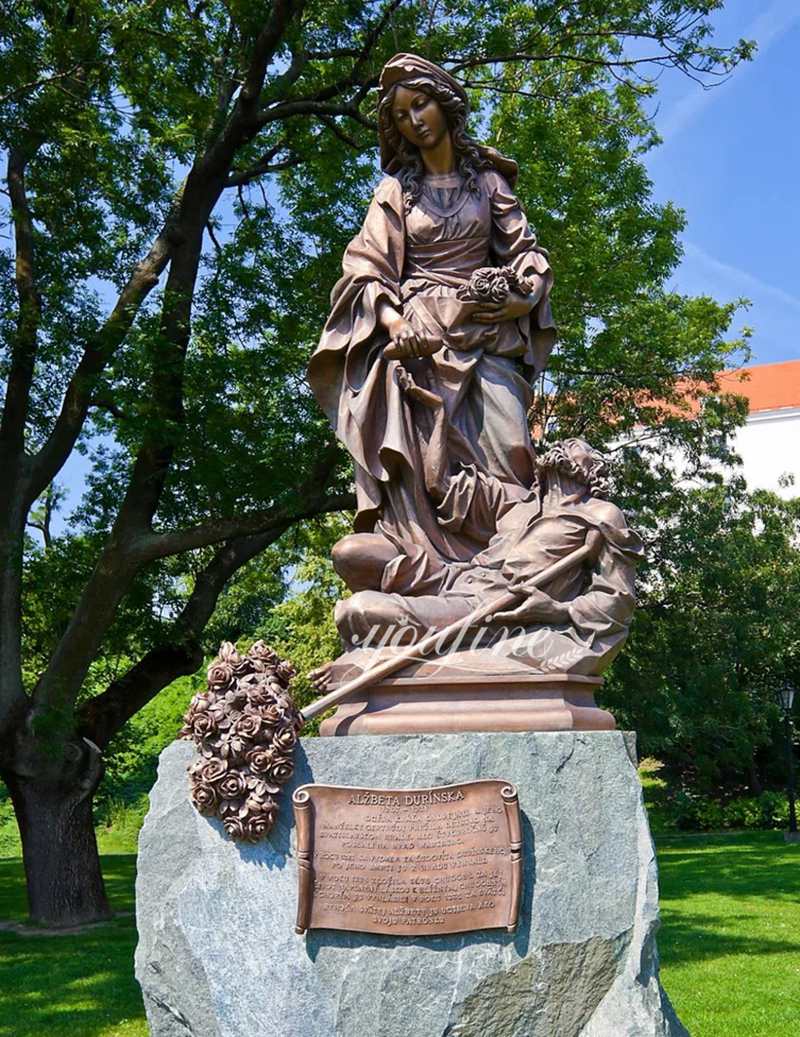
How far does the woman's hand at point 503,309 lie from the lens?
562 centimetres

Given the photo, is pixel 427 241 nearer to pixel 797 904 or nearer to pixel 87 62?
pixel 87 62

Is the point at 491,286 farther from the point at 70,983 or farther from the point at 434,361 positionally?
the point at 70,983

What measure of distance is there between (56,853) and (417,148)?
853cm

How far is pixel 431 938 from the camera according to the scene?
4.16 meters

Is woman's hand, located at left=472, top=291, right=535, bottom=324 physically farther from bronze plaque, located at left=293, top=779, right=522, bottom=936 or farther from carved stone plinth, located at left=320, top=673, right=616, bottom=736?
bronze plaque, located at left=293, top=779, right=522, bottom=936

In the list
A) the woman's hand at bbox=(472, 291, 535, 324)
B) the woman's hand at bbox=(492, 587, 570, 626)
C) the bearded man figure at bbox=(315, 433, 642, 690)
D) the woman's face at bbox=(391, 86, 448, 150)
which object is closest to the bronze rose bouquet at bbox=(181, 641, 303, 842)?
the bearded man figure at bbox=(315, 433, 642, 690)

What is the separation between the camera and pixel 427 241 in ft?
19.4

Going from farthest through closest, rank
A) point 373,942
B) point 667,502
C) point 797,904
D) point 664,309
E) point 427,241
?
point 667,502
point 664,309
point 797,904
point 427,241
point 373,942

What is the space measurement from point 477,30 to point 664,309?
197 inches

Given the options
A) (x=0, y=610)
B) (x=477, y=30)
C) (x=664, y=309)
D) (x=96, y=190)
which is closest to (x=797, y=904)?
(x=664, y=309)

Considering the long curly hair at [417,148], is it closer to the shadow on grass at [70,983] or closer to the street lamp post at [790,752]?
the shadow on grass at [70,983]

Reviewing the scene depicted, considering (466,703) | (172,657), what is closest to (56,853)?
(172,657)

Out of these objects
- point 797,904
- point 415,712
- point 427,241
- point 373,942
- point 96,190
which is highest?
point 96,190

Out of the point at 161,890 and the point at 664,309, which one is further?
the point at 664,309
